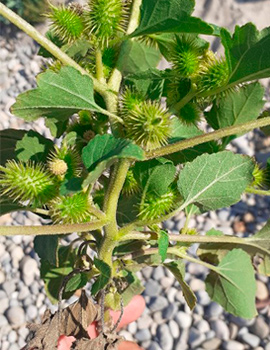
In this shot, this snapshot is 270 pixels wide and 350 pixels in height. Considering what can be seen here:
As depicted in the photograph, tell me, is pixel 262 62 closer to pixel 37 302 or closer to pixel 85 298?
pixel 85 298

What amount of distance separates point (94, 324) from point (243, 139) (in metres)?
2.02

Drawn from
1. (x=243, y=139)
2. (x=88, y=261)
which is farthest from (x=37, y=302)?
(x=243, y=139)

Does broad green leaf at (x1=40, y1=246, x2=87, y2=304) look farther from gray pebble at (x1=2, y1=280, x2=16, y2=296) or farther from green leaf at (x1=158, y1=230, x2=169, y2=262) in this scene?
gray pebble at (x1=2, y1=280, x2=16, y2=296)

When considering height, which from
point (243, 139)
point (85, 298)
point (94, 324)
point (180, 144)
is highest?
point (180, 144)

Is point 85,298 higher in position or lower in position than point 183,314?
higher

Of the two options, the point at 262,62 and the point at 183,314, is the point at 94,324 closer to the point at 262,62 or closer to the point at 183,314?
the point at 262,62

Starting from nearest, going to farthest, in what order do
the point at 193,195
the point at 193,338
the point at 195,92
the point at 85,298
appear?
the point at 195,92 < the point at 193,195 < the point at 85,298 < the point at 193,338

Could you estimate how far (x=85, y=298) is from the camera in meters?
1.07

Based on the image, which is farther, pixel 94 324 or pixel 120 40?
pixel 94 324

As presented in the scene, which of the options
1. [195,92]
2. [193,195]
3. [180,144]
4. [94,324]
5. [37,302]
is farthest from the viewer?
[37,302]

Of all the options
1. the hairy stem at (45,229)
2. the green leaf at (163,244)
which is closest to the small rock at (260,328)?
the green leaf at (163,244)

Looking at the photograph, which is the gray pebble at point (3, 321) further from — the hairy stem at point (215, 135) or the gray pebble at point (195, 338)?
the hairy stem at point (215, 135)

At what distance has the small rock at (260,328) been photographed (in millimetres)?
2184

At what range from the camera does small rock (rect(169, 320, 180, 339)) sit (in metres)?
2.20
